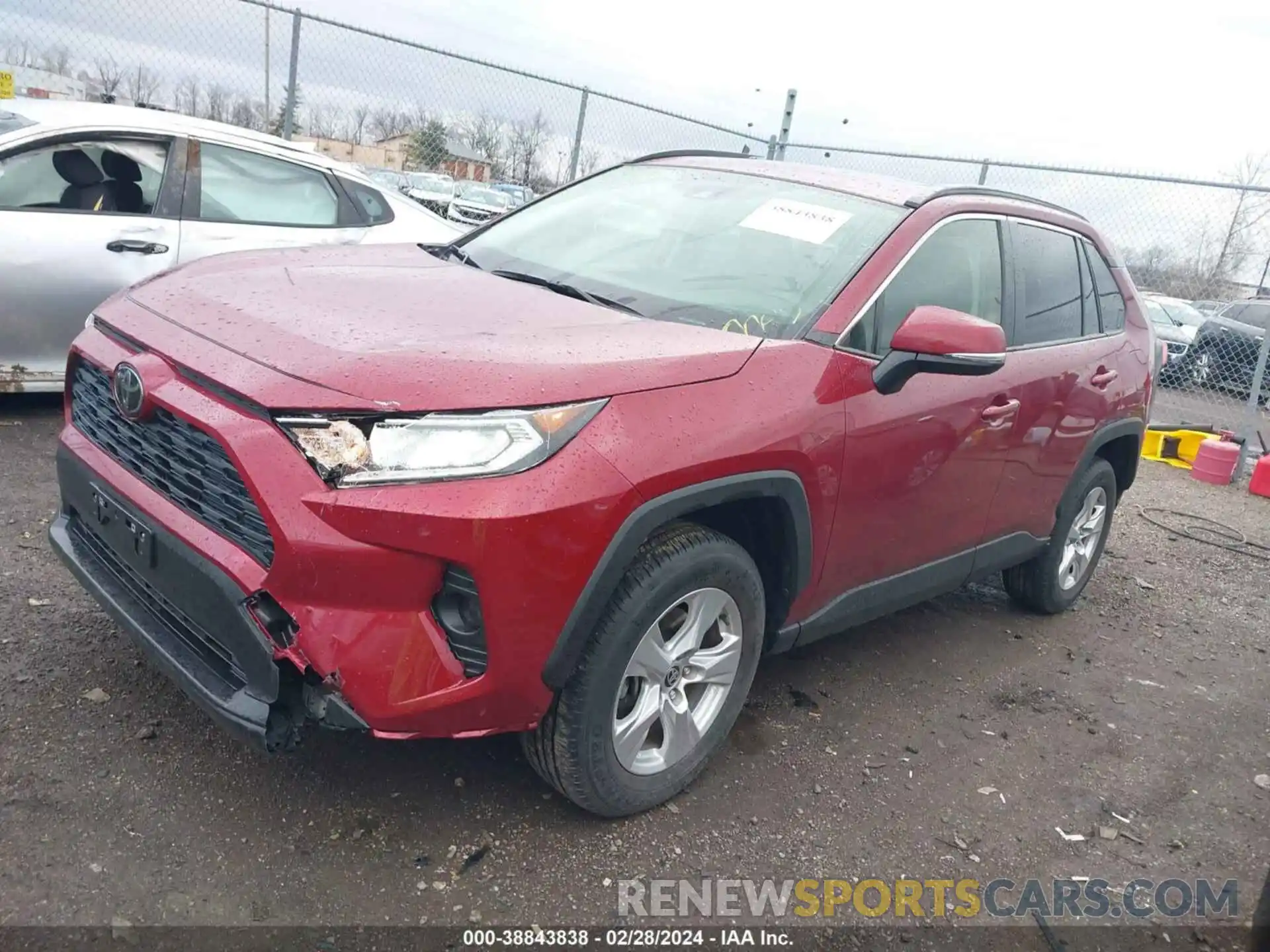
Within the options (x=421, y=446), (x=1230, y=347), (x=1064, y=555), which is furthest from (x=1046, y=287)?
(x=1230, y=347)

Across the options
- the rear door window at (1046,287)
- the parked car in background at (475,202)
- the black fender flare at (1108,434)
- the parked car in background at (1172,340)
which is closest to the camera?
the rear door window at (1046,287)

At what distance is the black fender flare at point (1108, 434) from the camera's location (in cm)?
434

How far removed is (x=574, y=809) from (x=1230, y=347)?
1228 centimetres

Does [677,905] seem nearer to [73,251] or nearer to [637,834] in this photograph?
[637,834]

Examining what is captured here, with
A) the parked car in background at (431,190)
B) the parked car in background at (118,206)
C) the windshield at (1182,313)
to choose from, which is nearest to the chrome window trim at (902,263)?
the parked car in background at (118,206)

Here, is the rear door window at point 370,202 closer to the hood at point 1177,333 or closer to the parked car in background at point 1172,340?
the parked car in background at point 1172,340

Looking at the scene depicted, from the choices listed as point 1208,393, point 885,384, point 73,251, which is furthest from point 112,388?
point 1208,393

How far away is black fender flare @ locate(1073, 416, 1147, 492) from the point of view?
4340 mm

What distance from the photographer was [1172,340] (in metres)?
15.1

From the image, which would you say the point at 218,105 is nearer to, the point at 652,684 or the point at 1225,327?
the point at 652,684

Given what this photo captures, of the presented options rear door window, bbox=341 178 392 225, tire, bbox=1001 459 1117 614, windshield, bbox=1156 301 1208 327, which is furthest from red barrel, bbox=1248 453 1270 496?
rear door window, bbox=341 178 392 225

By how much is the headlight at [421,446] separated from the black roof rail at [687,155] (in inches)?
87.3

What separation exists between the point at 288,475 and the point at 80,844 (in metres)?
1.06

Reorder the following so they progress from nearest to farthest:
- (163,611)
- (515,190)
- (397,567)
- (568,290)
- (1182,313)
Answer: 1. (397,567)
2. (163,611)
3. (568,290)
4. (515,190)
5. (1182,313)
